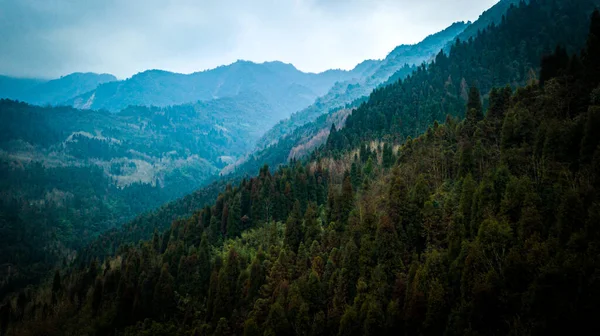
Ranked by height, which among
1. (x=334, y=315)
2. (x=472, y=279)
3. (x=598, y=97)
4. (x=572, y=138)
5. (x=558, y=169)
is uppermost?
(x=598, y=97)

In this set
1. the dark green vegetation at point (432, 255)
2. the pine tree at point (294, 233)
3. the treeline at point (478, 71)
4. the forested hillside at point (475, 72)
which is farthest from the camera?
the forested hillside at point (475, 72)

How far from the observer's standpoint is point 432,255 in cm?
4206

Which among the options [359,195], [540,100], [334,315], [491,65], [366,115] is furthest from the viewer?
[366,115]

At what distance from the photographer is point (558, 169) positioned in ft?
134

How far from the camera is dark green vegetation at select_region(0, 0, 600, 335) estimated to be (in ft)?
109

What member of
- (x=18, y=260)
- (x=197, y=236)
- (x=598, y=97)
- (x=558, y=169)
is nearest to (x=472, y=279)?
(x=558, y=169)

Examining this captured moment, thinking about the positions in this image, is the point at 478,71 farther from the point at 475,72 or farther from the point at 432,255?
the point at 432,255

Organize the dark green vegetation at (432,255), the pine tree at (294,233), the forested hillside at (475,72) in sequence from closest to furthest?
1. the dark green vegetation at (432,255)
2. the pine tree at (294,233)
3. the forested hillside at (475,72)

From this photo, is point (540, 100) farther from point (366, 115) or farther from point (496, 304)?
point (366, 115)

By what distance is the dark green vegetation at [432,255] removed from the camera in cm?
3328

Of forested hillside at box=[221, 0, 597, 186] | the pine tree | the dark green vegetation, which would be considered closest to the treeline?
forested hillside at box=[221, 0, 597, 186]

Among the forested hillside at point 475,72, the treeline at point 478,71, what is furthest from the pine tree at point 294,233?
the forested hillside at point 475,72

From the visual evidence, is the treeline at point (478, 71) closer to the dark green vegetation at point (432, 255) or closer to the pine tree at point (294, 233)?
the dark green vegetation at point (432, 255)

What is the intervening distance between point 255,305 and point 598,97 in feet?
175
